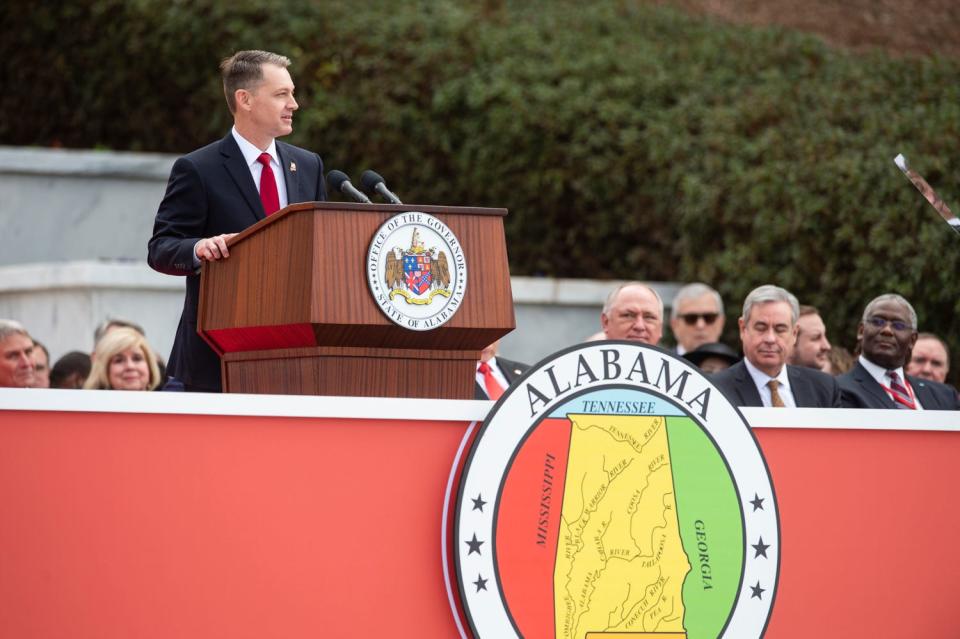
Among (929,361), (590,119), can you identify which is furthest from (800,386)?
(590,119)

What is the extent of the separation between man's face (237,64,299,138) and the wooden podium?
46 centimetres

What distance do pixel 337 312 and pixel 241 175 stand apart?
0.82 meters

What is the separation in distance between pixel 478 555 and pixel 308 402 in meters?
0.54

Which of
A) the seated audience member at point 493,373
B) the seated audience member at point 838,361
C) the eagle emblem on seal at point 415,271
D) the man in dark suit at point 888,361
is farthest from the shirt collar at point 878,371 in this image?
the eagle emblem on seal at point 415,271

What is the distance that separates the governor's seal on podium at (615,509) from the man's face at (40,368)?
124 inches

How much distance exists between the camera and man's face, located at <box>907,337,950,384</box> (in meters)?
7.16

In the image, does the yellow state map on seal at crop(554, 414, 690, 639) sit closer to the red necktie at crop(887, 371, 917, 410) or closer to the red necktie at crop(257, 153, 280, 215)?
the red necktie at crop(257, 153, 280, 215)

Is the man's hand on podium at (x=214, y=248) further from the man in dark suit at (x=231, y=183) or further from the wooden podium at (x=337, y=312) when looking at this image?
the man in dark suit at (x=231, y=183)

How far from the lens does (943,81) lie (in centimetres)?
898

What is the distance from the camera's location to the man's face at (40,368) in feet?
19.9

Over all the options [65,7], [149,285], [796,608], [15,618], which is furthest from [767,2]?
[15,618]

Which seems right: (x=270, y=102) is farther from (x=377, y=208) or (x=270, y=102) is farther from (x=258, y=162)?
(x=377, y=208)

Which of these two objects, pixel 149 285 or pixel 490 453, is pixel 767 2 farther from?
pixel 490 453

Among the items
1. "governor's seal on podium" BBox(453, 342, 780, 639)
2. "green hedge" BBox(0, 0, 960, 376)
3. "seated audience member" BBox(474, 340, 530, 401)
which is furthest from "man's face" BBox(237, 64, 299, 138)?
"green hedge" BBox(0, 0, 960, 376)
